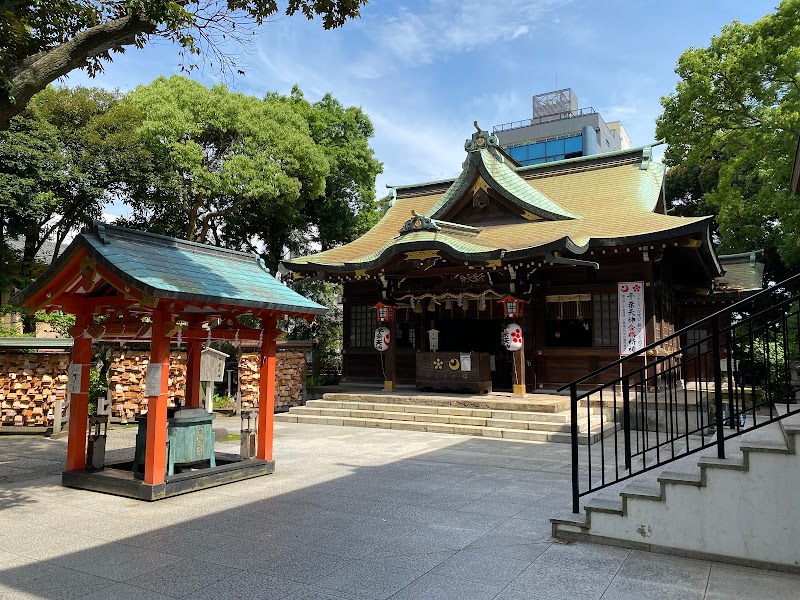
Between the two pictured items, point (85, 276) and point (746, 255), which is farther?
point (746, 255)

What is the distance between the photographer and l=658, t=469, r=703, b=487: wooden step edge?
4577 mm

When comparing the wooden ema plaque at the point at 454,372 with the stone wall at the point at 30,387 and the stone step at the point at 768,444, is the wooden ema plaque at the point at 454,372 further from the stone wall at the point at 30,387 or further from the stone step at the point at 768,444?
the stone step at the point at 768,444

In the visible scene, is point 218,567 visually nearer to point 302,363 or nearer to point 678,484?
point 678,484

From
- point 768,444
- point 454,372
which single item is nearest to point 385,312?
point 454,372

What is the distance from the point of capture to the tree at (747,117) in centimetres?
1530

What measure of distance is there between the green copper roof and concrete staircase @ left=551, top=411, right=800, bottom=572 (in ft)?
39.9

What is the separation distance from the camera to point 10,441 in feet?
36.5

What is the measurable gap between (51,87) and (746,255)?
993 inches

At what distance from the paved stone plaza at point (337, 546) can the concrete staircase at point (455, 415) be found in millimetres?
3266

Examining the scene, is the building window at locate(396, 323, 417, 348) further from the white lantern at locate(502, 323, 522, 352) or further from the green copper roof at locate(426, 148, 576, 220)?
the white lantern at locate(502, 323, 522, 352)

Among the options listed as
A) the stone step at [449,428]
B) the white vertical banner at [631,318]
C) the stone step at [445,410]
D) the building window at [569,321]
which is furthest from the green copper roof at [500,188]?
the stone step at [449,428]

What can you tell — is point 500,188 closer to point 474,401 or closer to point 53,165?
point 474,401

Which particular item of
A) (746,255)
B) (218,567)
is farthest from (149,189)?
(746,255)

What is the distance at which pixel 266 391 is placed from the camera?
8.27 m
